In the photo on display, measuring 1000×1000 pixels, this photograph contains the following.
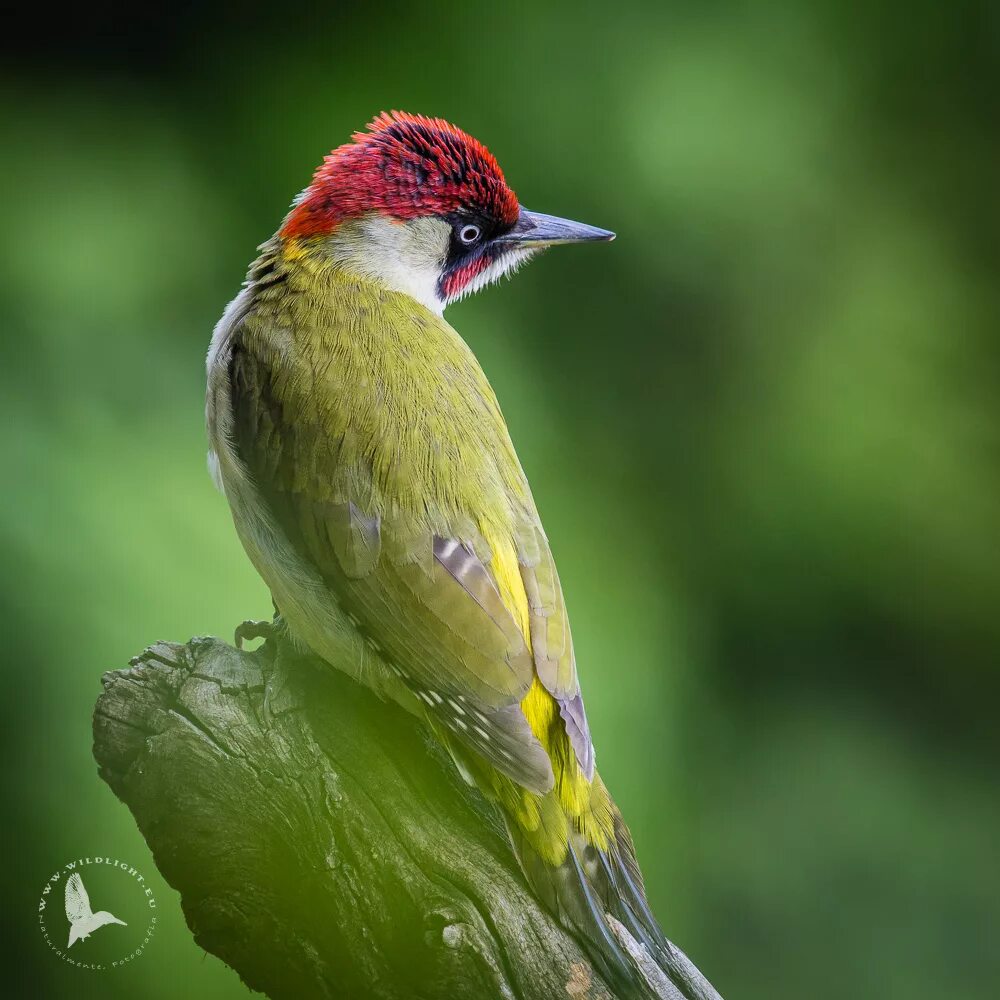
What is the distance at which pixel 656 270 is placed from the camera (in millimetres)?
4000

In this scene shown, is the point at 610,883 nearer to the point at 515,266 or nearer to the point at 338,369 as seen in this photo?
the point at 338,369

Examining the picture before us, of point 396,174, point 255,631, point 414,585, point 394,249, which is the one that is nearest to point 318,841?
point 414,585

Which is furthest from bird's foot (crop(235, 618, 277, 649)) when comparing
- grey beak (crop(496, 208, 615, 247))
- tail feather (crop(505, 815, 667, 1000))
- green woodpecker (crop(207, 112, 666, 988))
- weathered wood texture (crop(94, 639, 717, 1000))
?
grey beak (crop(496, 208, 615, 247))

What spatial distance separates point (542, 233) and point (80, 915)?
186 cm

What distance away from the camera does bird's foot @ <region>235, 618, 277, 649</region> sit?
8.34ft

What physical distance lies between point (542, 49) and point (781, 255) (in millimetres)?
972

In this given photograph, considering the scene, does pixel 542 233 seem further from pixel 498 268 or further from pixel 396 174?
pixel 396 174

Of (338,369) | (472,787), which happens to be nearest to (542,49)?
(338,369)

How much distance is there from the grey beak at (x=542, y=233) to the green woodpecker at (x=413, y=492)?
17 mm

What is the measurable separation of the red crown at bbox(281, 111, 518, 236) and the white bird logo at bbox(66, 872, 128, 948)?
5.16 ft

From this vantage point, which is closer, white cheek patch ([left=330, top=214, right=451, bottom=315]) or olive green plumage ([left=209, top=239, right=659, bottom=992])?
olive green plumage ([left=209, top=239, right=659, bottom=992])

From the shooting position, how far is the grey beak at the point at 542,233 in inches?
110

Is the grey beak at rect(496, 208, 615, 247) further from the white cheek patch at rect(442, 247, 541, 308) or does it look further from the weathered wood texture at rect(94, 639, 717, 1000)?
the weathered wood texture at rect(94, 639, 717, 1000)

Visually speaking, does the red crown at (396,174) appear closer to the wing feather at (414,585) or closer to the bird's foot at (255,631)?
the wing feather at (414,585)
